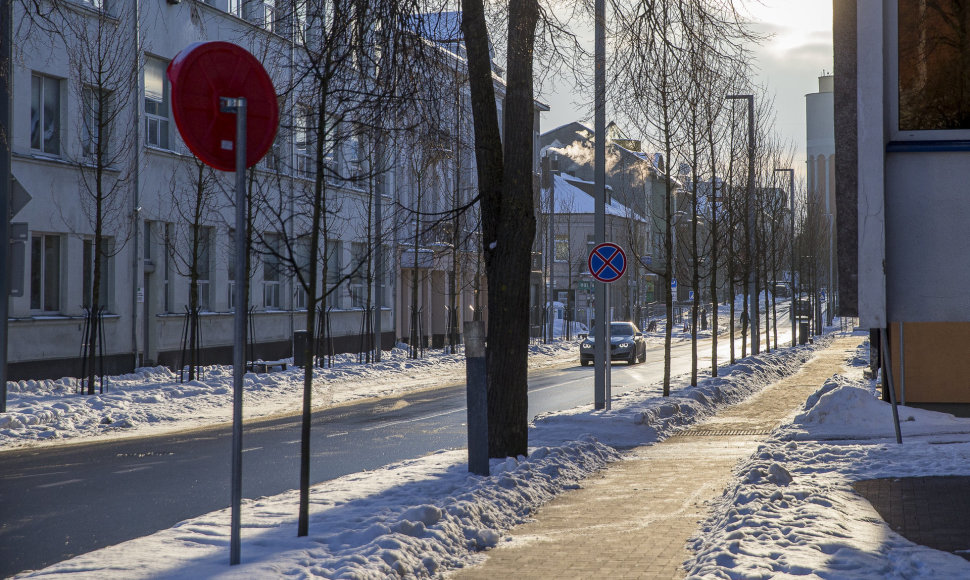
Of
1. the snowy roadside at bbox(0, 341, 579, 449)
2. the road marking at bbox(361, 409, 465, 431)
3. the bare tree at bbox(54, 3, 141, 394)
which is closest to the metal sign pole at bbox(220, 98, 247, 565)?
the snowy roadside at bbox(0, 341, 579, 449)

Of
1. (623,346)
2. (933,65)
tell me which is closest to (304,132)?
(933,65)

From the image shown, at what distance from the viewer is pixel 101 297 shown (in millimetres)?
24594

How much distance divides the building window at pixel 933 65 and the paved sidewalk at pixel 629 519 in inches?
134

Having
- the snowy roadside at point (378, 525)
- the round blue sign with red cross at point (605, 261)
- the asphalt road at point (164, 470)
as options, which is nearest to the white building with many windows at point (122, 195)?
the round blue sign with red cross at point (605, 261)

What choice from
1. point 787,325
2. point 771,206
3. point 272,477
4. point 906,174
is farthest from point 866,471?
point 787,325

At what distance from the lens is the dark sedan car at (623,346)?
35812 millimetres

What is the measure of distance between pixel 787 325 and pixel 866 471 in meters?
73.3

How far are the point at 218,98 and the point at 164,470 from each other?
6.58 m

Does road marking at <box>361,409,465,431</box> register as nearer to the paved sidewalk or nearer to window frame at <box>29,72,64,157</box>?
the paved sidewalk

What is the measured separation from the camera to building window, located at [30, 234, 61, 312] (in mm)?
22281

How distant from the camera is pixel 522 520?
27.1 feet

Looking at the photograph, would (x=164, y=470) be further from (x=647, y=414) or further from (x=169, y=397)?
(x=169, y=397)

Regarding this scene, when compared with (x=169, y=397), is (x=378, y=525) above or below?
above

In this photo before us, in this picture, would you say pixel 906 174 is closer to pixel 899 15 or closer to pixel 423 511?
pixel 899 15
